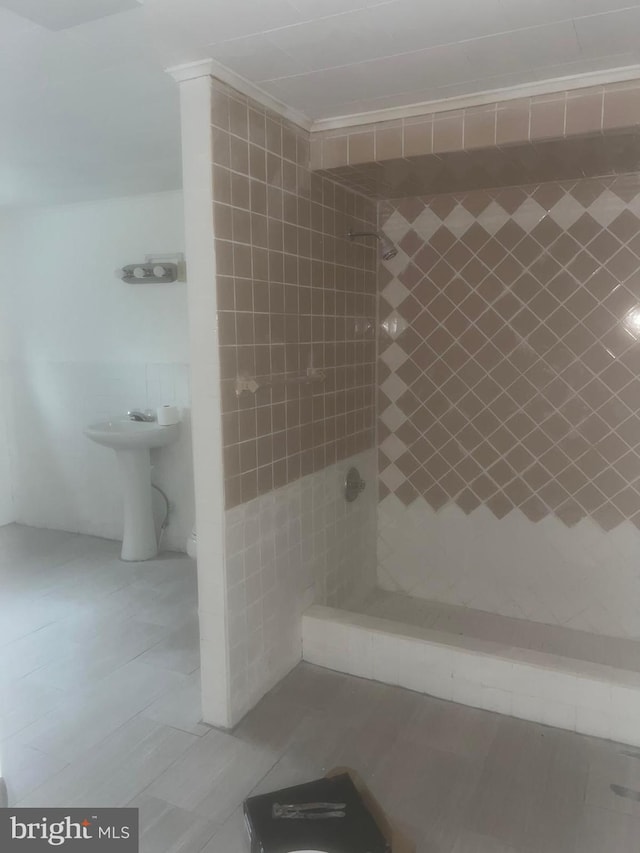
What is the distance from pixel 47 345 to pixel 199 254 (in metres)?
2.75

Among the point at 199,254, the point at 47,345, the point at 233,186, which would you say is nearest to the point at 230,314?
the point at 199,254

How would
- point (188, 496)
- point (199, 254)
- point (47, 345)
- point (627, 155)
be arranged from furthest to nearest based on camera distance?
point (47, 345) < point (188, 496) < point (627, 155) < point (199, 254)

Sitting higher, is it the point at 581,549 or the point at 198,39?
the point at 198,39

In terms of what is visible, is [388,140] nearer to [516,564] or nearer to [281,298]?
[281,298]

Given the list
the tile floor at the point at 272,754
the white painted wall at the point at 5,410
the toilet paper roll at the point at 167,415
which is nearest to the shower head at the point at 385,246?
the toilet paper roll at the point at 167,415

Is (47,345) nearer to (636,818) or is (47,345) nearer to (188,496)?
(188,496)

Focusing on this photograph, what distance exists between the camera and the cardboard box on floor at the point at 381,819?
164 cm

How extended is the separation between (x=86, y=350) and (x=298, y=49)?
9.34 ft

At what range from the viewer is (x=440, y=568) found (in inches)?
125

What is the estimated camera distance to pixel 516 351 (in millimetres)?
2898

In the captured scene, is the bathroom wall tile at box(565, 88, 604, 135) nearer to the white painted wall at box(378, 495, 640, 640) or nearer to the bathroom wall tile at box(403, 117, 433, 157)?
the bathroom wall tile at box(403, 117, 433, 157)

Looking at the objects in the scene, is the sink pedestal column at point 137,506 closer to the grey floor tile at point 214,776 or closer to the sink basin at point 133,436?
the sink basin at point 133,436

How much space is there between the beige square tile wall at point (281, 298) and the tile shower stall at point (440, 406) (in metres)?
0.01

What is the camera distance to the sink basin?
3.57 meters
